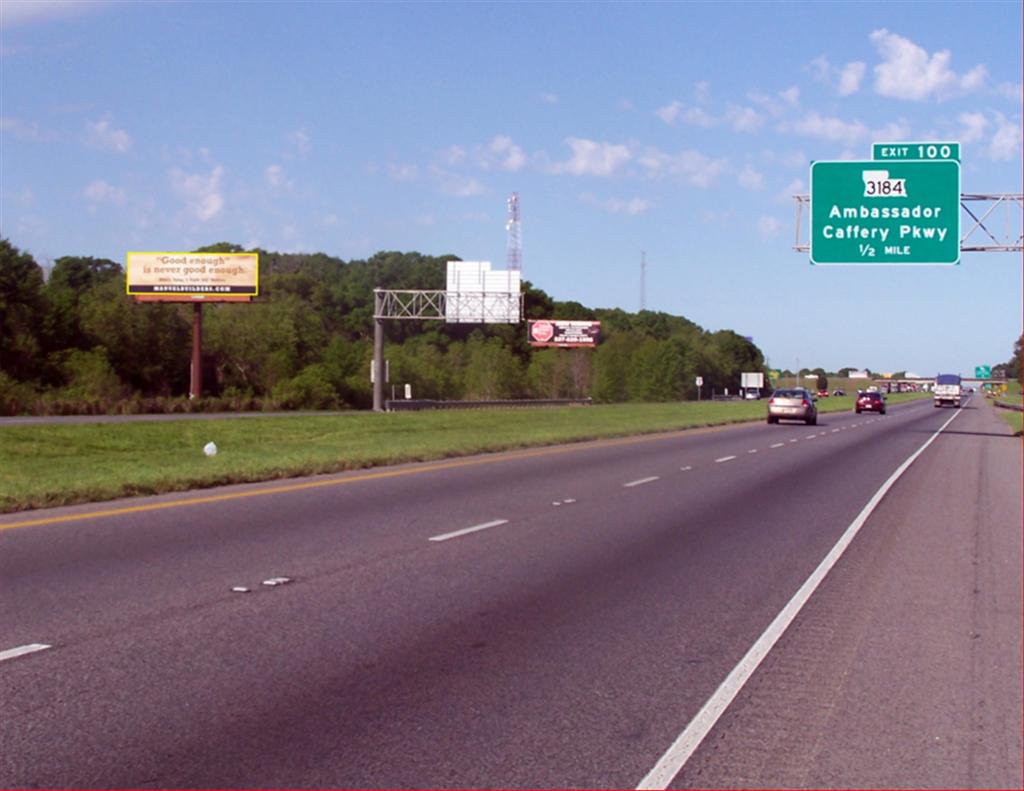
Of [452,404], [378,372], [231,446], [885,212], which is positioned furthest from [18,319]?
[885,212]

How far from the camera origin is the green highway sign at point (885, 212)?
35469mm

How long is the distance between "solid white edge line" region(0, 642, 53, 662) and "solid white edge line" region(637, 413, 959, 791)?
417 centimetres

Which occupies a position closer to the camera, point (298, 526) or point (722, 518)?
point (298, 526)

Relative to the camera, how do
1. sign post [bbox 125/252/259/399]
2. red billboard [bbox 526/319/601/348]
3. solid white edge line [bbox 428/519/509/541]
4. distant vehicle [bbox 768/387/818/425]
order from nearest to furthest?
1. solid white edge line [bbox 428/519/509/541]
2. distant vehicle [bbox 768/387/818/425]
3. sign post [bbox 125/252/259/399]
4. red billboard [bbox 526/319/601/348]

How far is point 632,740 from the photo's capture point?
6211 mm

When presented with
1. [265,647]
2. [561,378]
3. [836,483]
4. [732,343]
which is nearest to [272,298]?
[561,378]

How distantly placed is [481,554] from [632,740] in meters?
6.56

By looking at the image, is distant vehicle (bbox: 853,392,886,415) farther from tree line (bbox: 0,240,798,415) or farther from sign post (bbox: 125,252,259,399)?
sign post (bbox: 125,252,259,399)

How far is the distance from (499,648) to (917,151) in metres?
31.4

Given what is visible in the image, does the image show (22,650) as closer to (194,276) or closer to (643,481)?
(643,481)

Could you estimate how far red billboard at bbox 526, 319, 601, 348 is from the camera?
326 ft

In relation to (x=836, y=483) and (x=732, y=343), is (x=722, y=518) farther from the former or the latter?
(x=732, y=343)

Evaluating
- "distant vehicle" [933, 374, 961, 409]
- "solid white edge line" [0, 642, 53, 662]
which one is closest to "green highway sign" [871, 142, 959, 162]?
"solid white edge line" [0, 642, 53, 662]

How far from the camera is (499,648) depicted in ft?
27.1
